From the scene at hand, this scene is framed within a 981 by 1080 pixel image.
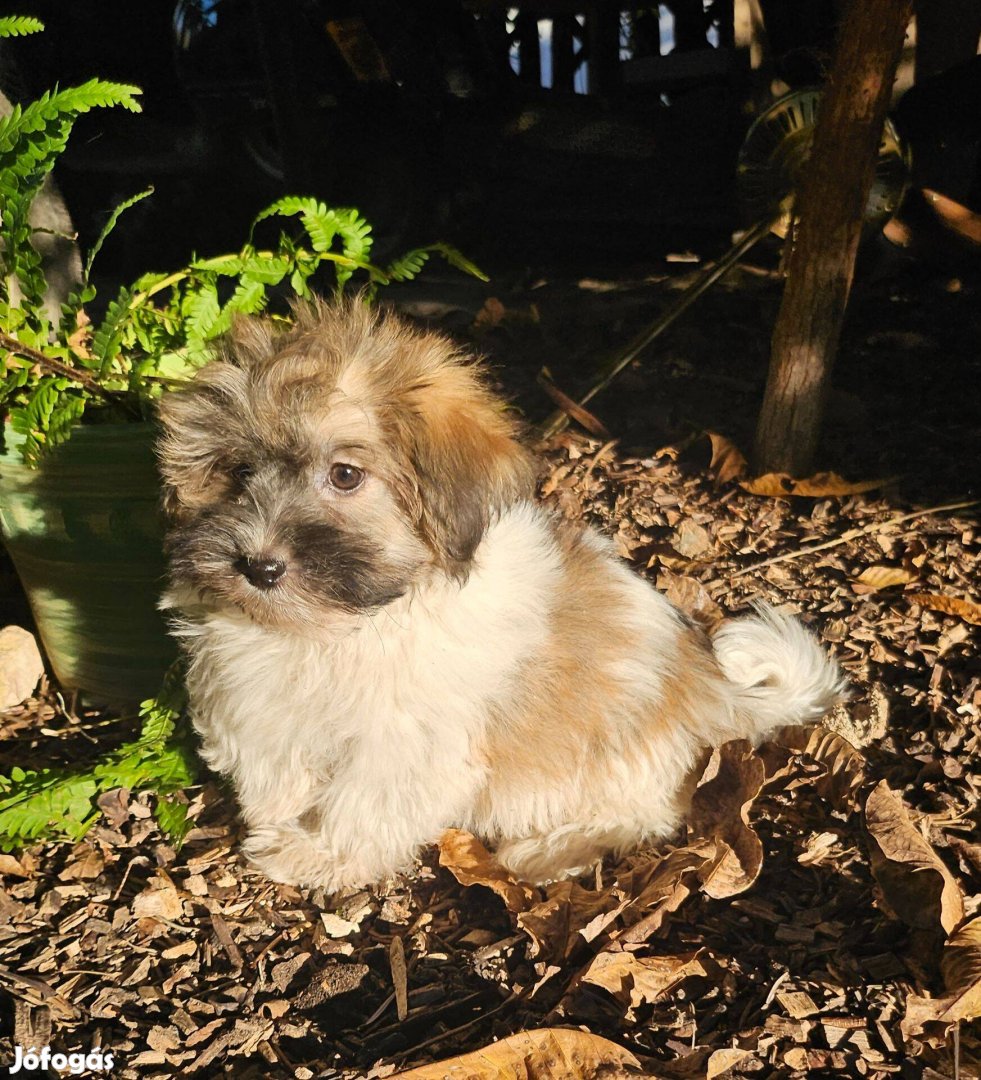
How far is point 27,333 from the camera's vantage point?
308cm

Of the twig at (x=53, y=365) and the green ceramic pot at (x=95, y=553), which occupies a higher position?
the twig at (x=53, y=365)

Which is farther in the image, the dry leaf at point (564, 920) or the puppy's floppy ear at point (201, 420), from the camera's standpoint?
the dry leaf at point (564, 920)

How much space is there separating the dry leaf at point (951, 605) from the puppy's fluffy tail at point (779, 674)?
0.68 m

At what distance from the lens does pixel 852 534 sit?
4121mm

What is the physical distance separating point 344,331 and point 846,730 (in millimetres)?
2085

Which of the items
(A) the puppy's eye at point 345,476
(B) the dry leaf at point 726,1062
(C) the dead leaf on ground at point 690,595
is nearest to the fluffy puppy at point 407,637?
(A) the puppy's eye at point 345,476

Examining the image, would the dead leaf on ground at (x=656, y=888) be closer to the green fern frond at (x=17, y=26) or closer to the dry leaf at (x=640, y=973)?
the dry leaf at (x=640, y=973)

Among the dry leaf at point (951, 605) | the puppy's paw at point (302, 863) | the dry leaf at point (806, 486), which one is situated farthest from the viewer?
the dry leaf at point (806, 486)

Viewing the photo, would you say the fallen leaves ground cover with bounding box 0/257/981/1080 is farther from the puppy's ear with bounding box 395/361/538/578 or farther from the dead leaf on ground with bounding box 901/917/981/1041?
the puppy's ear with bounding box 395/361/538/578

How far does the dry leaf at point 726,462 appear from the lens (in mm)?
4492

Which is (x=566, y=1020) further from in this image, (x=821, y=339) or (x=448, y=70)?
(x=448, y=70)

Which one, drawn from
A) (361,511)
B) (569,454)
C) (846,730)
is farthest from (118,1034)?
(569,454)

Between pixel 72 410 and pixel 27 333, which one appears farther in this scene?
pixel 27 333

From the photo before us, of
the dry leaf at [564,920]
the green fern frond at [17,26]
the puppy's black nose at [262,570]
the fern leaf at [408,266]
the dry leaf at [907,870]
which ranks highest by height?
the green fern frond at [17,26]
